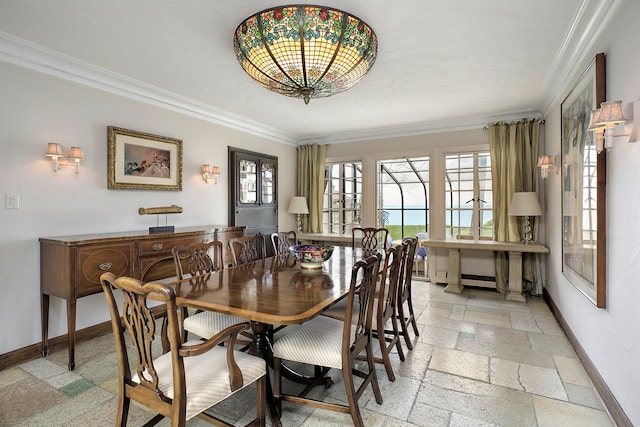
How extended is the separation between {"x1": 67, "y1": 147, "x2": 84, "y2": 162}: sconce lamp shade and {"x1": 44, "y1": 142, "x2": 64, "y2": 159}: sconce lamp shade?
72 millimetres

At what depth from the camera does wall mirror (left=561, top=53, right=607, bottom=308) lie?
2.06 m

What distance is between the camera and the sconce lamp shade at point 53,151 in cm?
272

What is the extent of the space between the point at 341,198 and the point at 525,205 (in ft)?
9.45

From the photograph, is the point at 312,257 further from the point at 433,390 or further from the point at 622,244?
the point at 622,244

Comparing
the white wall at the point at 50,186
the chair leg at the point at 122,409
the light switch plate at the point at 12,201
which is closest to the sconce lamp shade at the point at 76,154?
the white wall at the point at 50,186

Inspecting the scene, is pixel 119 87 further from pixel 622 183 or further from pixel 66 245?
pixel 622 183

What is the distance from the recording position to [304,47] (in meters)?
1.96

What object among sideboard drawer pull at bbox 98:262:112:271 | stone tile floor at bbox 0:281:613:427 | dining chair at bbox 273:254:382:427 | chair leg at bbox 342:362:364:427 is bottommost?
stone tile floor at bbox 0:281:613:427

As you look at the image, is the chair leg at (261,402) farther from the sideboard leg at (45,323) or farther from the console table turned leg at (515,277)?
the console table turned leg at (515,277)

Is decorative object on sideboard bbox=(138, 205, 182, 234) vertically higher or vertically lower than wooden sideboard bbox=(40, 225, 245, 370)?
higher

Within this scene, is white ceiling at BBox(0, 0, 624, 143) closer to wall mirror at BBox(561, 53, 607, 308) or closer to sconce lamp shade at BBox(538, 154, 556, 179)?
wall mirror at BBox(561, 53, 607, 308)

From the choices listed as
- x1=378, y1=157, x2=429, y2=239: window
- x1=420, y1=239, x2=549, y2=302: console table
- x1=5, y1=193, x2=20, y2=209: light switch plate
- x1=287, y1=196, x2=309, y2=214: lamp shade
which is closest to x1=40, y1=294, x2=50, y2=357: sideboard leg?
x1=5, y1=193, x2=20, y2=209: light switch plate

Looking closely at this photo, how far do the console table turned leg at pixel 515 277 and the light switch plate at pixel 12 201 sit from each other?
5.26 m

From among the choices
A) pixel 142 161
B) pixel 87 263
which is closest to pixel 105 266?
pixel 87 263
